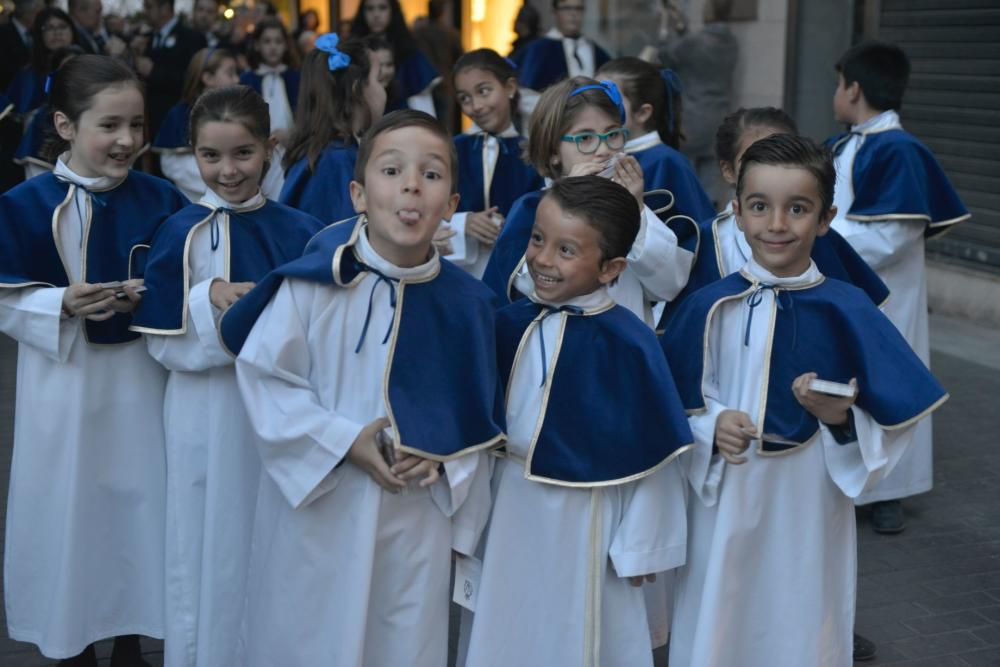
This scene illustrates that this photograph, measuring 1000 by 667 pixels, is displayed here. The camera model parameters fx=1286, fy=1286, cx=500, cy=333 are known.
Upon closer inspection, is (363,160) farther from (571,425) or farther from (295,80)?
(295,80)

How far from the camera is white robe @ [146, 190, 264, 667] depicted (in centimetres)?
398

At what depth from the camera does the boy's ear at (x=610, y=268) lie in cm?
360

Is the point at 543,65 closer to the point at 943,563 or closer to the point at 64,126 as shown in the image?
the point at 943,563

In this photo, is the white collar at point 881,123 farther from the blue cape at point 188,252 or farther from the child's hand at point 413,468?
the child's hand at point 413,468

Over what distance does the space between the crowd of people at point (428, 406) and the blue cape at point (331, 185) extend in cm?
123

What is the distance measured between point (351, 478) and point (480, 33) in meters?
14.6

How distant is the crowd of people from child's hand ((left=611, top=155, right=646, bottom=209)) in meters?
0.01

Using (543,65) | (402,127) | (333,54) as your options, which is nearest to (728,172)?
(402,127)

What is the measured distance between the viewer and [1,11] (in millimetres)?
12117

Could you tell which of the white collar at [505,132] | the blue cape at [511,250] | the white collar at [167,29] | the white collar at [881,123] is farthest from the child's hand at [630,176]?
the white collar at [167,29]

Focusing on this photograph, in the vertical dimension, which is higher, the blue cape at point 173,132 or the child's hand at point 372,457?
the blue cape at point 173,132

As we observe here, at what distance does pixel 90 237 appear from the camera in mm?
4039

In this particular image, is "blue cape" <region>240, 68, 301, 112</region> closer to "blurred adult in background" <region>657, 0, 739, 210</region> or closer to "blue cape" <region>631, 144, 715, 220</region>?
"blurred adult in background" <region>657, 0, 739, 210</region>

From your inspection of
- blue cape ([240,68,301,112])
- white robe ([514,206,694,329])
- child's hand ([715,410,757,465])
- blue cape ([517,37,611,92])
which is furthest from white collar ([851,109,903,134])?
blue cape ([240,68,301,112])
